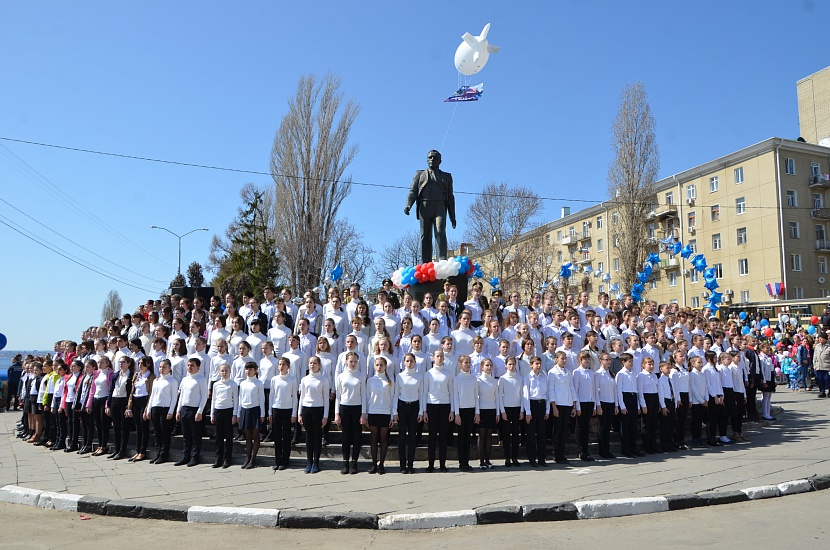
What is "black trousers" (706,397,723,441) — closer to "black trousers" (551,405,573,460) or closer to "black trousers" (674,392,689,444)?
"black trousers" (674,392,689,444)

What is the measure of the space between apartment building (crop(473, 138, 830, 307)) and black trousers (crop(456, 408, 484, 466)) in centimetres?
3229

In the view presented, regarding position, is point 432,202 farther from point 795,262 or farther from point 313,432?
point 795,262

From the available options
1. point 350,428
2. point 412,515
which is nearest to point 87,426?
point 350,428

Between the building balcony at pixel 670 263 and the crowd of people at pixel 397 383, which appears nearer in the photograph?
the crowd of people at pixel 397 383

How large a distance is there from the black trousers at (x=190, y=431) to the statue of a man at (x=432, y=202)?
7.00m

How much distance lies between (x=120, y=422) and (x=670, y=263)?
47.6 m

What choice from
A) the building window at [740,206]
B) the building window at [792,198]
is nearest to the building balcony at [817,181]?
the building window at [792,198]

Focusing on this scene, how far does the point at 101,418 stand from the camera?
37.1 feet

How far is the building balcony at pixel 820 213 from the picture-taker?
43219 millimetres

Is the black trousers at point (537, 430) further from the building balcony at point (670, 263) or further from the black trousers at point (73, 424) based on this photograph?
the building balcony at point (670, 263)

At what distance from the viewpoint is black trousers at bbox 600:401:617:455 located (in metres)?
10.2

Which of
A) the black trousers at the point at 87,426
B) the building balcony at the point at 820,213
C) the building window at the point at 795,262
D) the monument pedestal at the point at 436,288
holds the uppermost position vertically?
the building balcony at the point at 820,213

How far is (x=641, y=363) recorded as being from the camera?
429 inches

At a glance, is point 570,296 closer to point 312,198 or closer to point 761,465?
point 761,465
